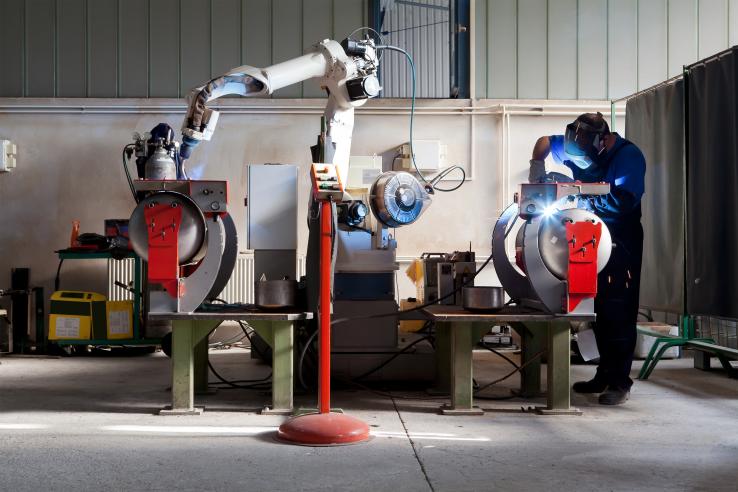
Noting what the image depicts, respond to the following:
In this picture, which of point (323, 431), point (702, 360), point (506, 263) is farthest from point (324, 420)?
point (702, 360)

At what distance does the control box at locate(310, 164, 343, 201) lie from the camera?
3.13 metres

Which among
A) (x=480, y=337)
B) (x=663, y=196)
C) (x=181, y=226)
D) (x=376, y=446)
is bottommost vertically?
(x=376, y=446)

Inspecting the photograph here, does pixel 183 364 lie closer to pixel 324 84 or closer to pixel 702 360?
pixel 324 84

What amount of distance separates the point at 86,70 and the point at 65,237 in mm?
1433

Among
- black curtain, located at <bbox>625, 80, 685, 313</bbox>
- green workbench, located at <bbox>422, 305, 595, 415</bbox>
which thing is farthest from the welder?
black curtain, located at <bbox>625, 80, 685, 313</bbox>

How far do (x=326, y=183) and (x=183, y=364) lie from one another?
3.62 feet

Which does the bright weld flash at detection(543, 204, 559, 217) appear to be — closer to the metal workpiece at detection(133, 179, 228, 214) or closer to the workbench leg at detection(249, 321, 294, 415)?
the workbench leg at detection(249, 321, 294, 415)

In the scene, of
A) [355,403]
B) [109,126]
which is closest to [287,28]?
[109,126]

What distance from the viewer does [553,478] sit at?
2.52 meters

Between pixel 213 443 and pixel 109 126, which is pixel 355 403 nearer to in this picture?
pixel 213 443

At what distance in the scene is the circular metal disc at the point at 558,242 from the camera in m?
3.54

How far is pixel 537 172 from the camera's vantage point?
4375mm

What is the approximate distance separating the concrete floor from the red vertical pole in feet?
0.90

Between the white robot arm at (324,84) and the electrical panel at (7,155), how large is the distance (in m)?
2.90
